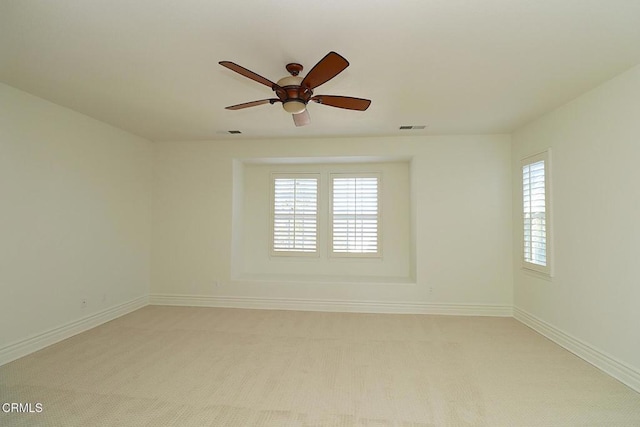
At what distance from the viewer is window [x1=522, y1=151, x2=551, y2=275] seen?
3.60 metres

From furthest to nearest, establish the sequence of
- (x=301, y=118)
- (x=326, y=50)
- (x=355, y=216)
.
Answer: (x=355, y=216), (x=301, y=118), (x=326, y=50)

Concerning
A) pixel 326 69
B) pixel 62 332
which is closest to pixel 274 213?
pixel 62 332

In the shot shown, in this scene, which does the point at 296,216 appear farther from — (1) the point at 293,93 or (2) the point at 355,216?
(1) the point at 293,93

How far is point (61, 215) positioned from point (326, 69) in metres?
3.36

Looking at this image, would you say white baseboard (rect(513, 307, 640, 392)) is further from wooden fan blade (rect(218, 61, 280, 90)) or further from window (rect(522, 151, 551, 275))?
wooden fan blade (rect(218, 61, 280, 90))

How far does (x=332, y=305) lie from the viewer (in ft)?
15.4

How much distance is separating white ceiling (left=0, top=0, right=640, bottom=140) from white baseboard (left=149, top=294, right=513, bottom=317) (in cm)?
263

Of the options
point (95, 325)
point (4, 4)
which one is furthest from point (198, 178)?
point (4, 4)

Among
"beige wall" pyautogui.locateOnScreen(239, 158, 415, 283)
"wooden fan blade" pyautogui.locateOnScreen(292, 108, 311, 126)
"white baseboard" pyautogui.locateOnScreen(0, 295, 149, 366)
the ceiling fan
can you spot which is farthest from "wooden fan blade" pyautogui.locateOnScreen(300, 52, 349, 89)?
"white baseboard" pyautogui.locateOnScreen(0, 295, 149, 366)

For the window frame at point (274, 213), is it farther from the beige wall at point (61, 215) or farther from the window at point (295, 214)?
the beige wall at point (61, 215)

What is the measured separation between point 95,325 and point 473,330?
4.61 meters

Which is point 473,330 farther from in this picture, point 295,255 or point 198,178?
point 198,178

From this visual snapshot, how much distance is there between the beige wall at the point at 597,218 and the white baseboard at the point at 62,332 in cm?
536

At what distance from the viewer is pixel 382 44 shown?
218cm
